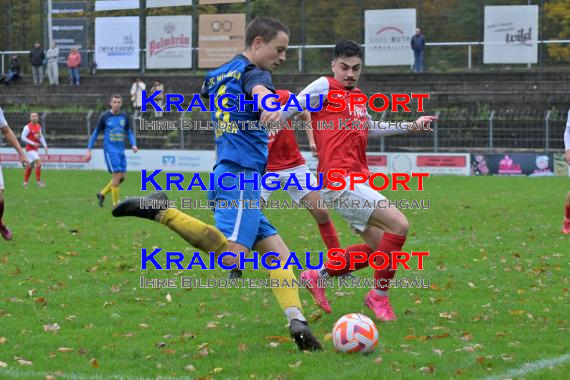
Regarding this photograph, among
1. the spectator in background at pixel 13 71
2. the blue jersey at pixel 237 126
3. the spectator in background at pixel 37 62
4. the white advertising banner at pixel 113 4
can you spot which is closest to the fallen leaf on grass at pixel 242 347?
the blue jersey at pixel 237 126

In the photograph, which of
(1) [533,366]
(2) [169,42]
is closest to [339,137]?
(1) [533,366]

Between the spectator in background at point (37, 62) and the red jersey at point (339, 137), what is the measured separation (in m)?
32.0

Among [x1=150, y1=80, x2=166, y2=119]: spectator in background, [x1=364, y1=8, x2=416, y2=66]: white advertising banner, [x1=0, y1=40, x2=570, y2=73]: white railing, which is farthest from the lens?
[x1=364, y1=8, x2=416, y2=66]: white advertising banner

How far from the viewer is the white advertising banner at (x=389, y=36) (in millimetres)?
34188

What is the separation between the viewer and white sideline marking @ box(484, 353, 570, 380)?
5.51m

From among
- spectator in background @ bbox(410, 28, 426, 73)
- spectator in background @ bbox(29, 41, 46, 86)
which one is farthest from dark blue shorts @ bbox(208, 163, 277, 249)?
spectator in background @ bbox(29, 41, 46, 86)

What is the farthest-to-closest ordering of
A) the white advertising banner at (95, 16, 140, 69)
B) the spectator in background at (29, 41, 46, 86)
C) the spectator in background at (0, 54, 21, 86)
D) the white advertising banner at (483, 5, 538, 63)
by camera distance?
the spectator in background at (0, 54, 21, 86) < the white advertising banner at (95, 16, 140, 69) < the spectator in background at (29, 41, 46, 86) < the white advertising banner at (483, 5, 538, 63)

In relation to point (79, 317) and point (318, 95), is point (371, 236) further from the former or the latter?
point (79, 317)

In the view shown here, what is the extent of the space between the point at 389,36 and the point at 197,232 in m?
29.4

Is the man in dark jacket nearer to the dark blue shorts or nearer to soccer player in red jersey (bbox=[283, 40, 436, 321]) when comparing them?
soccer player in red jersey (bbox=[283, 40, 436, 321])

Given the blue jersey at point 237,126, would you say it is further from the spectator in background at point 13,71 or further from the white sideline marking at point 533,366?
the spectator in background at point 13,71

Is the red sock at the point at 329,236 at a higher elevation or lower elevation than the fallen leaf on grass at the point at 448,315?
higher

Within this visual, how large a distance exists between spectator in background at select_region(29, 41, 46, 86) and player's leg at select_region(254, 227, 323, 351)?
3285 centimetres

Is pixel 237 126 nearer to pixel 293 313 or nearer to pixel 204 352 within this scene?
pixel 293 313
